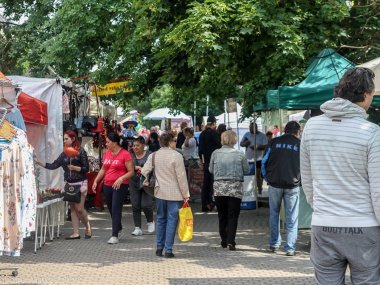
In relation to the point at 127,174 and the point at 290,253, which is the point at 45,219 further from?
the point at 290,253

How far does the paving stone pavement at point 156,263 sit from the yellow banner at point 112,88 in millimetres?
6439

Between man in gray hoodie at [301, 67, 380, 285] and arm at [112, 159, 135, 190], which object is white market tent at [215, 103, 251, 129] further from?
man in gray hoodie at [301, 67, 380, 285]

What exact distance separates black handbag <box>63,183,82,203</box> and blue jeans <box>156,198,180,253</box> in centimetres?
202

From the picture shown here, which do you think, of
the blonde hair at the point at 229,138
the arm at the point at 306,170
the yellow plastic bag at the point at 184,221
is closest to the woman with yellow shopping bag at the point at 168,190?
the yellow plastic bag at the point at 184,221

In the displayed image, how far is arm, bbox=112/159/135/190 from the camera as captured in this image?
11.5 metres

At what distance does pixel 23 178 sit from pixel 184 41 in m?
4.12

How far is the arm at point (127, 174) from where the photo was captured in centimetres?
1146

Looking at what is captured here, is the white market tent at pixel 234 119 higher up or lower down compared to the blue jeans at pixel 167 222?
higher up

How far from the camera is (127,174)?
37.9ft

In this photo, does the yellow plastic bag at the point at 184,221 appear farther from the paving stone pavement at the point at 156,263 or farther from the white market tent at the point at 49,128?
the white market tent at the point at 49,128

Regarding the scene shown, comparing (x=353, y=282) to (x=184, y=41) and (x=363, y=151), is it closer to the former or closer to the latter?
(x=363, y=151)

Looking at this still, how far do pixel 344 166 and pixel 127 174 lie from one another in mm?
7506

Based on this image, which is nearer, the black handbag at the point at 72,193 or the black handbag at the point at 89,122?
the black handbag at the point at 72,193

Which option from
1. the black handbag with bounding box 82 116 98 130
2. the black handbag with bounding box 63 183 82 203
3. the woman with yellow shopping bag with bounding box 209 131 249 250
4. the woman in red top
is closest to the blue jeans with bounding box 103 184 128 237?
the woman in red top
